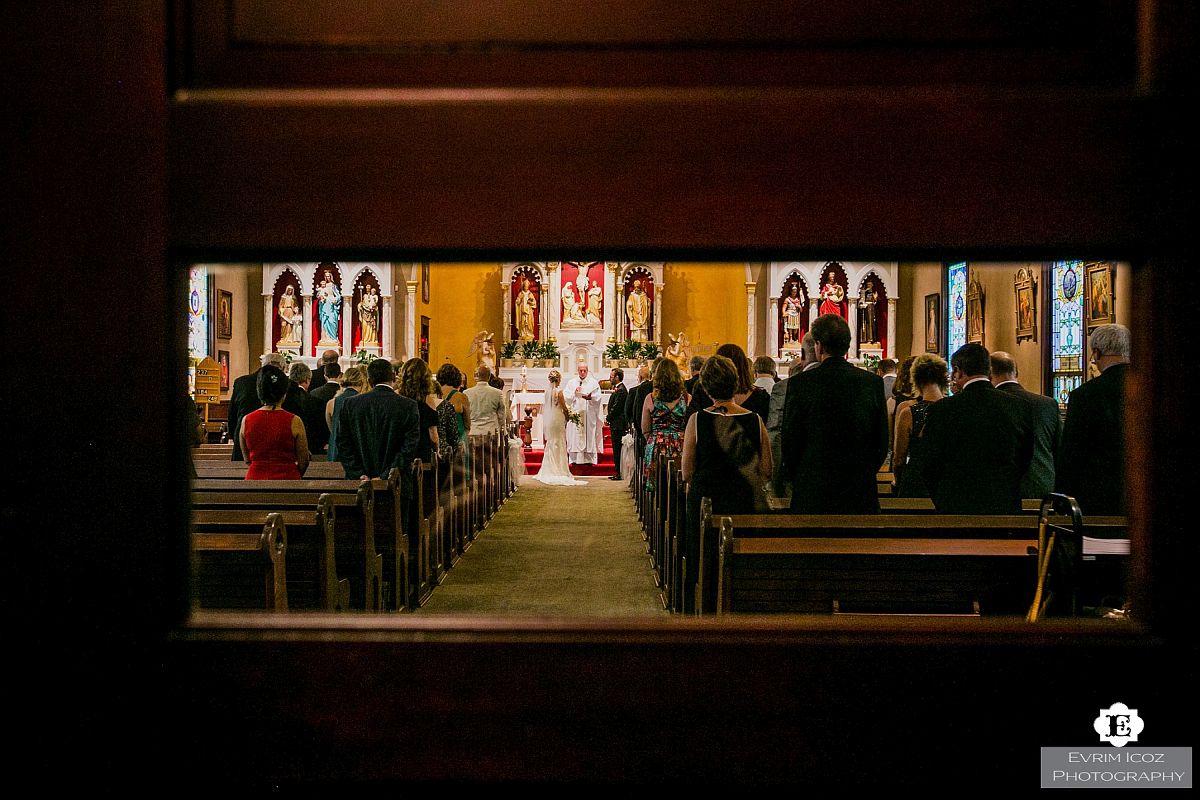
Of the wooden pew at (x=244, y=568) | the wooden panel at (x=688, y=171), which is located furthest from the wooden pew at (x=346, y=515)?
the wooden panel at (x=688, y=171)

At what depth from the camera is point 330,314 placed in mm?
15625

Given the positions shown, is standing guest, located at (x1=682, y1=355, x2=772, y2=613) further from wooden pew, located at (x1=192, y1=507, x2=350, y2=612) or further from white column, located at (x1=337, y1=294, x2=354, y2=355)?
white column, located at (x1=337, y1=294, x2=354, y2=355)

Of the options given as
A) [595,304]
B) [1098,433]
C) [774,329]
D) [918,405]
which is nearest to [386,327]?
[595,304]

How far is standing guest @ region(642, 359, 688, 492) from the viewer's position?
6.08m

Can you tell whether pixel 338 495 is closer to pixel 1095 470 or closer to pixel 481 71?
pixel 1095 470

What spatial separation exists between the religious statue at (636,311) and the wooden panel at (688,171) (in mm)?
15538

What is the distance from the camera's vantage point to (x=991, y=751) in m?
0.85

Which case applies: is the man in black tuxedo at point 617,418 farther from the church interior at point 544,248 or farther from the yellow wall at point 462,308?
the church interior at point 544,248

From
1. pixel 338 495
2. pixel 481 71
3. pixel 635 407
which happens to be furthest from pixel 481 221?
pixel 635 407

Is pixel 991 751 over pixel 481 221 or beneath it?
beneath

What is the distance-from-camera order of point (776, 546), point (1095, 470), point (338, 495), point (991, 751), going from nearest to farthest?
point (991, 751) → point (776, 546) → point (1095, 470) → point (338, 495)

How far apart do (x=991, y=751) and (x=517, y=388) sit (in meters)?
14.2

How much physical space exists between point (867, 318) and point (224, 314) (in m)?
11.1

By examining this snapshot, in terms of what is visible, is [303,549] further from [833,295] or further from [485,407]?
[833,295]
